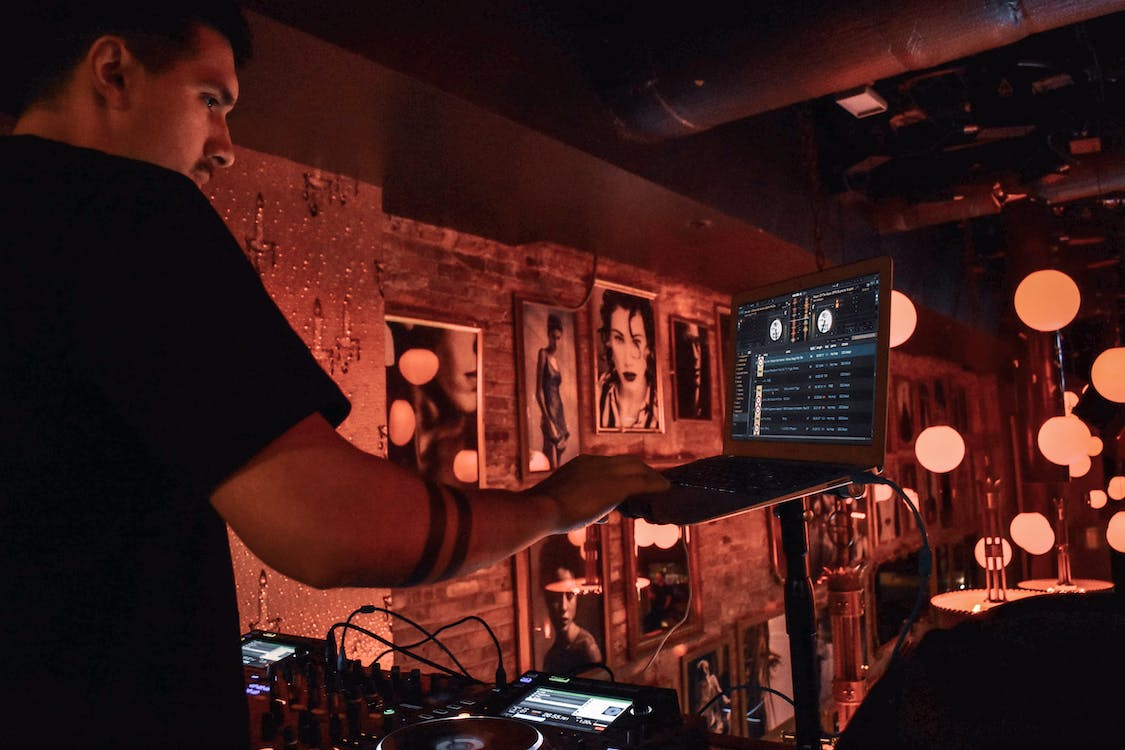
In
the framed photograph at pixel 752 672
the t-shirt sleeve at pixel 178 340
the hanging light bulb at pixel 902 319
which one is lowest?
the framed photograph at pixel 752 672

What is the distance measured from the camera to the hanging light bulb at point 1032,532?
462cm

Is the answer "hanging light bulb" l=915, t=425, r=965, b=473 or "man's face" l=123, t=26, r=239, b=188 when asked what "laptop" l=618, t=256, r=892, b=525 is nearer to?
"man's face" l=123, t=26, r=239, b=188

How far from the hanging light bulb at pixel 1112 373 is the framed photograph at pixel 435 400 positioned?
306cm

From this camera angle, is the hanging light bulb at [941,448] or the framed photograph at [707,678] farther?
the framed photograph at [707,678]

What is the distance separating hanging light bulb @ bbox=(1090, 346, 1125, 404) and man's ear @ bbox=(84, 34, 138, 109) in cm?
436

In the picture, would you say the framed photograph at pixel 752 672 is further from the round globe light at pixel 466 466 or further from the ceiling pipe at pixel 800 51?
the ceiling pipe at pixel 800 51

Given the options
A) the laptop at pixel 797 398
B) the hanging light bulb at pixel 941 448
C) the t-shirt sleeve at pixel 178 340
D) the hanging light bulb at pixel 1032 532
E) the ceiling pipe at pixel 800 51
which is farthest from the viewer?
the hanging light bulb at pixel 1032 532

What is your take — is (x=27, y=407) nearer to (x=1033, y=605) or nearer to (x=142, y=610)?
(x=142, y=610)

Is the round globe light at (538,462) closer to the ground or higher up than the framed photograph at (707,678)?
higher up

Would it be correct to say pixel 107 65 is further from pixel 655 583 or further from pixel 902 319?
pixel 655 583

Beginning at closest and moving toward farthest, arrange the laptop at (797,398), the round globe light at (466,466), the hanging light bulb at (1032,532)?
the laptop at (797,398) < the round globe light at (466,466) < the hanging light bulb at (1032,532)

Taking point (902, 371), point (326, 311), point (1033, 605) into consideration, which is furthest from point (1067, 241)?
point (1033, 605)

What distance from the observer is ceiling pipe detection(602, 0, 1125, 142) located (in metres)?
2.10

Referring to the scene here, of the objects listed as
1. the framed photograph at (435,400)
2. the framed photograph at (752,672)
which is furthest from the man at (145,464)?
the framed photograph at (752,672)
